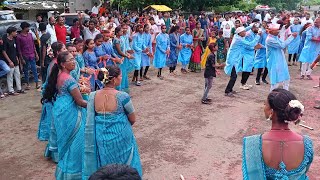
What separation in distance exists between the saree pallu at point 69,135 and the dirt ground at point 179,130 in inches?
23.2

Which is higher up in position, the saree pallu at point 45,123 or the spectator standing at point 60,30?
the spectator standing at point 60,30

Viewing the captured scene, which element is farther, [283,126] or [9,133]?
[9,133]

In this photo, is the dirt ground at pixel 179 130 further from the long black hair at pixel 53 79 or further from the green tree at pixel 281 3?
the green tree at pixel 281 3

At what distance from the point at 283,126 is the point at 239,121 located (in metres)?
4.40

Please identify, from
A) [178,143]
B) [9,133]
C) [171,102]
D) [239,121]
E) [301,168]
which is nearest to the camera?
[301,168]

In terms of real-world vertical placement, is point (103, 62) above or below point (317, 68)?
above

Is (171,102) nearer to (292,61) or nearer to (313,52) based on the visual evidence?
(313,52)

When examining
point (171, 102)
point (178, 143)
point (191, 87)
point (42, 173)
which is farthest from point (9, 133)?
point (191, 87)

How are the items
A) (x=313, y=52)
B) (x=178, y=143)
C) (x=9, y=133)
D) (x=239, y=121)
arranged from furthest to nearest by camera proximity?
(x=313, y=52), (x=239, y=121), (x=9, y=133), (x=178, y=143)

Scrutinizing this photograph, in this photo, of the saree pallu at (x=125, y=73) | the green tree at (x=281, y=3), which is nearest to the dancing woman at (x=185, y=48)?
the saree pallu at (x=125, y=73)

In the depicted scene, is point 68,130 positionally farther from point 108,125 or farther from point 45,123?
point 45,123

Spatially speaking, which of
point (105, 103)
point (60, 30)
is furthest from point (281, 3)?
point (105, 103)

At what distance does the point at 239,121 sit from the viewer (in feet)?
22.4

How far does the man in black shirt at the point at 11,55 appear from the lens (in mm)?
8320
